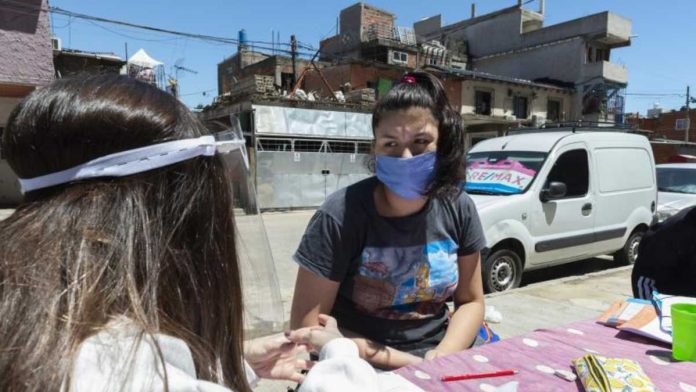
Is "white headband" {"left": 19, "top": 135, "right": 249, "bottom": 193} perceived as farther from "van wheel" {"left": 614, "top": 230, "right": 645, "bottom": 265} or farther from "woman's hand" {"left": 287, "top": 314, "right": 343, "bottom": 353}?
"van wheel" {"left": 614, "top": 230, "right": 645, "bottom": 265}

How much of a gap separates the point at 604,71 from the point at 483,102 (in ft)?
26.8

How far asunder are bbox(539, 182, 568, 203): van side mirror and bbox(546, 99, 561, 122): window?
73.6ft

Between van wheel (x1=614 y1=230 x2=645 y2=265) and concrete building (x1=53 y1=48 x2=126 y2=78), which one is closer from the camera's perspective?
van wheel (x1=614 y1=230 x2=645 y2=265)

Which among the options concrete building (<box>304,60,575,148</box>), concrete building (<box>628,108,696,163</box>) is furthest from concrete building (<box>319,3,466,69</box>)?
concrete building (<box>628,108,696,163</box>)

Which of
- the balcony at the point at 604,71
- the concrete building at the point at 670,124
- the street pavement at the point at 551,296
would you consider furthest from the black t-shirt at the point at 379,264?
the concrete building at the point at 670,124

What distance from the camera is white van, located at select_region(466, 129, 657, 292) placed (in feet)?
17.6

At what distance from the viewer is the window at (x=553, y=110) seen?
26.1 metres

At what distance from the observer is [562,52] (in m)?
27.2

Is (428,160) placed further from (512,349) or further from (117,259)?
(117,259)

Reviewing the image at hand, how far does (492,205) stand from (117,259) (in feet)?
15.9

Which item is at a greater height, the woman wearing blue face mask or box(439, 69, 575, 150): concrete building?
box(439, 69, 575, 150): concrete building

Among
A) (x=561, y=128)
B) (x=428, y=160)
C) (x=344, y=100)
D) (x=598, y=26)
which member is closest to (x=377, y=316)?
(x=428, y=160)

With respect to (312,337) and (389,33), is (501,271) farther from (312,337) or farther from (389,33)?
(389,33)

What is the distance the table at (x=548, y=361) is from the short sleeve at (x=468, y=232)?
44 centimetres
